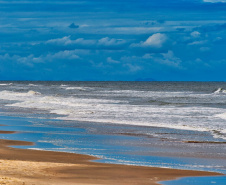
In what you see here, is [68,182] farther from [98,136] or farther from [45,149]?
[98,136]

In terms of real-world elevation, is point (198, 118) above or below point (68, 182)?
above

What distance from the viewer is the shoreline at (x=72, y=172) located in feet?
30.9

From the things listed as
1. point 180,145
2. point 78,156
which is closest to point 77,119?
point 180,145

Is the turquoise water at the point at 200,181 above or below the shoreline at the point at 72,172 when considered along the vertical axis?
below

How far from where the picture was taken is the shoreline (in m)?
9.41

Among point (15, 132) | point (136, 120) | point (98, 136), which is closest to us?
point (98, 136)

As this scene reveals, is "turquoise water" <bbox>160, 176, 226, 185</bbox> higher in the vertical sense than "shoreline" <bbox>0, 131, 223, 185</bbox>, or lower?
lower

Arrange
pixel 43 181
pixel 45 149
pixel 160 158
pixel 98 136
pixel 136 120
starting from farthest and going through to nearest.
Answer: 1. pixel 136 120
2. pixel 98 136
3. pixel 45 149
4. pixel 160 158
5. pixel 43 181

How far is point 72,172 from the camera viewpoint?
10320mm

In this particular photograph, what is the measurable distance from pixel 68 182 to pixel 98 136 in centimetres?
813

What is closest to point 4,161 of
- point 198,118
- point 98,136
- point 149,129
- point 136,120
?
point 98,136

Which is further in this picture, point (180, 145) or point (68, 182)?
point (180, 145)

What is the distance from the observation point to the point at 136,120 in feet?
76.5

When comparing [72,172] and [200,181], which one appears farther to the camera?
[72,172]
